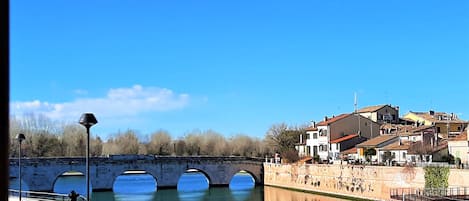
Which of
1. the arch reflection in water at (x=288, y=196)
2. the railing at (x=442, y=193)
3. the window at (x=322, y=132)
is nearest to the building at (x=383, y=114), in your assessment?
the window at (x=322, y=132)

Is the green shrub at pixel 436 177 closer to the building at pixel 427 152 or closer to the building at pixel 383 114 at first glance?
the building at pixel 427 152

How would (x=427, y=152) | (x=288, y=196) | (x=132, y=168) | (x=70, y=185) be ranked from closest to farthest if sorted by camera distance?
(x=427, y=152)
(x=288, y=196)
(x=132, y=168)
(x=70, y=185)

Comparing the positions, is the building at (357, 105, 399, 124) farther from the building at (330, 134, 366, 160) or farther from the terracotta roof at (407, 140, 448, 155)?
the terracotta roof at (407, 140, 448, 155)

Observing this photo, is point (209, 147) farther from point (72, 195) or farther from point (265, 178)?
point (72, 195)

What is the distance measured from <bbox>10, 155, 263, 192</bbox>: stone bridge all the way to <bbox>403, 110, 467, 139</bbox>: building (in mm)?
17137

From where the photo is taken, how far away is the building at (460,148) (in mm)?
40250

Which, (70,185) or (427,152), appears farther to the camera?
(70,185)

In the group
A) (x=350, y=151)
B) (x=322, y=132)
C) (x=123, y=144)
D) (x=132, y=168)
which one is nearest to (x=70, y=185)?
(x=132, y=168)

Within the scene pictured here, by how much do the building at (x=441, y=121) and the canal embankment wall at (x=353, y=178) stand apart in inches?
522

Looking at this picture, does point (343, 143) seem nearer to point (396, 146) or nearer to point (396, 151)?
point (396, 146)

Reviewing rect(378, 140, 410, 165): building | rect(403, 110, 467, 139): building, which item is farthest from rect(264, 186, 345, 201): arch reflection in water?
rect(403, 110, 467, 139): building

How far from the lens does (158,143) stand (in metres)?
76.5

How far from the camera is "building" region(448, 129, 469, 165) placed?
40250mm

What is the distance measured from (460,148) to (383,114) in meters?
25.5
